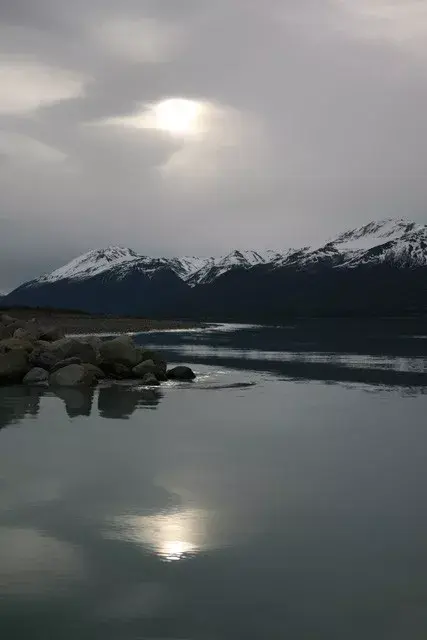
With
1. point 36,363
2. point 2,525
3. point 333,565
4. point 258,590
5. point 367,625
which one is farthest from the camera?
point 36,363

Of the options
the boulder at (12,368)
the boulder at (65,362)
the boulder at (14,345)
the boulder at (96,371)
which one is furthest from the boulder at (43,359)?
the boulder at (96,371)

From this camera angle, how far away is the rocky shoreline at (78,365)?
35750 millimetres

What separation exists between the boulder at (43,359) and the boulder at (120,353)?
9.00 ft

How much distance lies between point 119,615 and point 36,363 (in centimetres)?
3063

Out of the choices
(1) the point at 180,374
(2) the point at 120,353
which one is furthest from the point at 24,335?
(1) the point at 180,374

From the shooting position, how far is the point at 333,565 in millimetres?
10508

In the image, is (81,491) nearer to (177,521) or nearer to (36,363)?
(177,521)

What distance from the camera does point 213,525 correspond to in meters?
12.4

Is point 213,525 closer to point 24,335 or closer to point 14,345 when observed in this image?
point 14,345

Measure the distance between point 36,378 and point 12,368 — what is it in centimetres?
148

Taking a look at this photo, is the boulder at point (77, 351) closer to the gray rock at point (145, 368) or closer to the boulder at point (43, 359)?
the boulder at point (43, 359)

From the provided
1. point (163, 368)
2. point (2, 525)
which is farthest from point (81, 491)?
point (163, 368)

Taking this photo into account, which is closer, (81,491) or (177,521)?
(177,521)

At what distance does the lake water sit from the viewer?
893cm
